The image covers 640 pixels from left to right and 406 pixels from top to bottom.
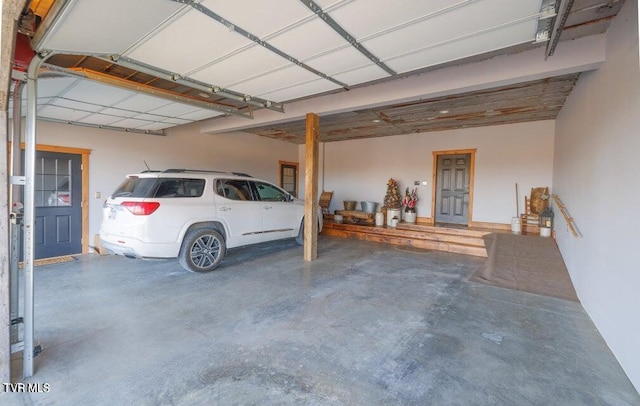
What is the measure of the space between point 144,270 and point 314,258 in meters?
2.86

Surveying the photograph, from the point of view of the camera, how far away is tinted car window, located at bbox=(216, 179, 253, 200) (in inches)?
197

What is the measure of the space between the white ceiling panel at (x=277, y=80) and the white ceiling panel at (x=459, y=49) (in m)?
1.01

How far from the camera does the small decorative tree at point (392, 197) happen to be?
27.6 ft

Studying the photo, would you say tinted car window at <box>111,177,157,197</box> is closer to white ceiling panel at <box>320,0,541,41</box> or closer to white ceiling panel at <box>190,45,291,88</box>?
white ceiling panel at <box>190,45,291,88</box>

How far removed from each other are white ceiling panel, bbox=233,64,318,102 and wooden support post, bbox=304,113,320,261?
1.39 m

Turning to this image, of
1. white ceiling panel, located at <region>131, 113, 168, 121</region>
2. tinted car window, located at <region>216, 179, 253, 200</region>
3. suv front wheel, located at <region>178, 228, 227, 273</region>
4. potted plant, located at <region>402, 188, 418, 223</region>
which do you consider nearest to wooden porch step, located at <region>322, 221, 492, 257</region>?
potted plant, located at <region>402, 188, 418, 223</region>

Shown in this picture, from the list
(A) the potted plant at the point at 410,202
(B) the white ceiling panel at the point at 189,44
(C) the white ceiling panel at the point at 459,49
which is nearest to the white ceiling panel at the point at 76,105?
(B) the white ceiling panel at the point at 189,44

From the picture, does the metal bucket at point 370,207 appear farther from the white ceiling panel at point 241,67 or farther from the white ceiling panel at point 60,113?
Result: the white ceiling panel at point 60,113

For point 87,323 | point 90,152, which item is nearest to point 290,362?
point 87,323

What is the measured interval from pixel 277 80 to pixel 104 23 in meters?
1.92

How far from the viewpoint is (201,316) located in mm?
3164

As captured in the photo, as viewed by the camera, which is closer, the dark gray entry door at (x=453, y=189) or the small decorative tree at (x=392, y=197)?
the dark gray entry door at (x=453, y=189)

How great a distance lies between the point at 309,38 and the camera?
8.87ft

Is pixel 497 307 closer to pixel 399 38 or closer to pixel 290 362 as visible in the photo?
pixel 290 362
